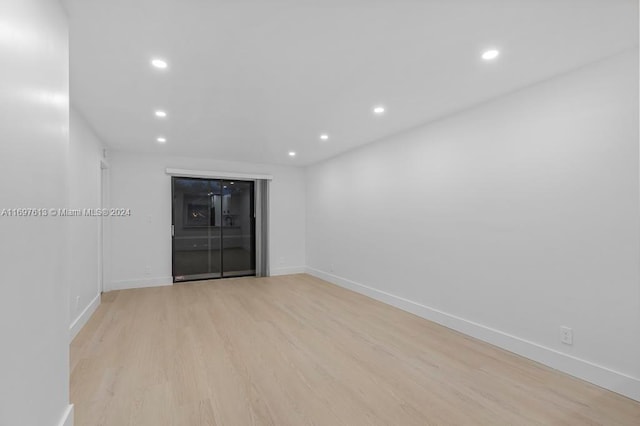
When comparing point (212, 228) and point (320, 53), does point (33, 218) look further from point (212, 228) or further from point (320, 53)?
point (212, 228)

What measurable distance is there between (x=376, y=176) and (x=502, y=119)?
2.02 m

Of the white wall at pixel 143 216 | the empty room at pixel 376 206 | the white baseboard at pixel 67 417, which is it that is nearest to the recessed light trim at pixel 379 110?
the empty room at pixel 376 206

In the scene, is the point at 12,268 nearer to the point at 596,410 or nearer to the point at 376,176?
the point at 596,410

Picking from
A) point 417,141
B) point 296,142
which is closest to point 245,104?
point 296,142

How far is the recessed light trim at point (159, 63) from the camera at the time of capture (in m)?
2.28

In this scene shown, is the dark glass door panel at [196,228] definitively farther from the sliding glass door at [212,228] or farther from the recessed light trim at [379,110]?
the recessed light trim at [379,110]

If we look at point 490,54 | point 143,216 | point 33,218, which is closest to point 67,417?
point 33,218

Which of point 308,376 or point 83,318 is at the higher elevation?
point 83,318

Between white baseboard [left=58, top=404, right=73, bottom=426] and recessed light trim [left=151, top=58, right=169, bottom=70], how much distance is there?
94.3 inches

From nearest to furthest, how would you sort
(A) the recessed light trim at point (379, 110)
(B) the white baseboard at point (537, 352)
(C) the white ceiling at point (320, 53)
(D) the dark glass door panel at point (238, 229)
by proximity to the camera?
(C) the white ceiling at point (320, 53) → (B) the white baseboard at point (537, 352) → (A) the recessed light trim at point (379, 110) → (D) the dark glass door panel at point (238, 229)

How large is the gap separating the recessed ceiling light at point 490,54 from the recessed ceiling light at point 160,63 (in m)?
2.45

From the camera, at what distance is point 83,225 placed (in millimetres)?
3609

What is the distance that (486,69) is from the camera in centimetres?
245

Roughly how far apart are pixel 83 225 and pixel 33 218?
2.75m
